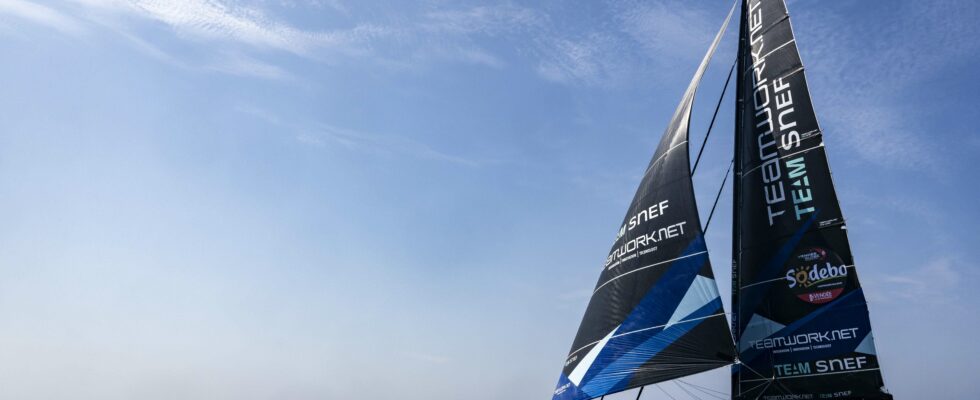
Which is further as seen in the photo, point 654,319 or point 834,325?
point 654,319

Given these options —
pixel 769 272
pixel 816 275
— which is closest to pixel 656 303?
pixel 769 272

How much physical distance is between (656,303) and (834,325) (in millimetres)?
4174

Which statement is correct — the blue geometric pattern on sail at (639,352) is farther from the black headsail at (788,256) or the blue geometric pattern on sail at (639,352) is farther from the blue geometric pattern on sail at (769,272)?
the black headsail at (788,256)

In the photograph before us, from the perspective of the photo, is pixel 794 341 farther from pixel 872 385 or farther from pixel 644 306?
pixel 644 306

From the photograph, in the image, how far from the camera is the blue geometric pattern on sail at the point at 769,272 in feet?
65.5

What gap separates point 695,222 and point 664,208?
103 centimetres

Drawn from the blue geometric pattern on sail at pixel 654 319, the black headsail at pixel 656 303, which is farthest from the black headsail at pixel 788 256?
the blue geometric pattern on sail at pixel 654 319

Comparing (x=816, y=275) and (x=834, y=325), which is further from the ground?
(x=816, y=275)

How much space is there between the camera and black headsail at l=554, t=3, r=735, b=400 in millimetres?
19266

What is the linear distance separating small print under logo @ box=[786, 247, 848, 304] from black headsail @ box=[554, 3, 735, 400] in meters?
2.15

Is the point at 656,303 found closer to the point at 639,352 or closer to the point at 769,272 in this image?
the point at 639,352

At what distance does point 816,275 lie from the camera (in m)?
19.5

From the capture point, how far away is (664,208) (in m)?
20.9

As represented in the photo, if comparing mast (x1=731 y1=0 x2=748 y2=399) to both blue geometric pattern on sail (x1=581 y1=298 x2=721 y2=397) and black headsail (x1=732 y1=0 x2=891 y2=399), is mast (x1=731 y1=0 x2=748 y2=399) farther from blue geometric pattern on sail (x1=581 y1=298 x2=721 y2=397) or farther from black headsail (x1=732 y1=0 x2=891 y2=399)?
blue geometric pattern on sail (x1=581 y1=298 x2=721 y2=397)
